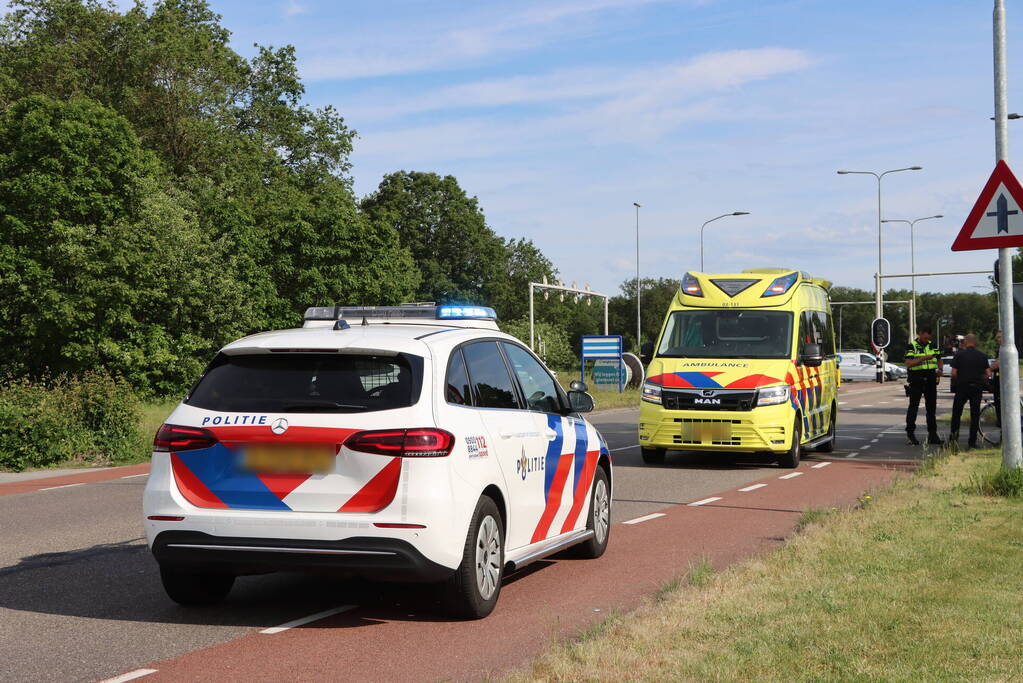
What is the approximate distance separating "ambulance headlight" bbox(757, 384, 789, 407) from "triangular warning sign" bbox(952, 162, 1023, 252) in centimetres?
493

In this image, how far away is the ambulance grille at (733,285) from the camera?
17.7m

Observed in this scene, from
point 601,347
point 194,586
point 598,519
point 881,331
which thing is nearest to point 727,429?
point 598,519

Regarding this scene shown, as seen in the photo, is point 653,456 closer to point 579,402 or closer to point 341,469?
point 579,402

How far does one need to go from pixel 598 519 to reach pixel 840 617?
117 inches

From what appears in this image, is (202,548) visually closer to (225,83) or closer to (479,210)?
(225,83)

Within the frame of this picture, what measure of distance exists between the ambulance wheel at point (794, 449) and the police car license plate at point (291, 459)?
11.4 metres

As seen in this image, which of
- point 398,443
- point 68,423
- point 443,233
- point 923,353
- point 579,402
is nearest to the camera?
point 398,443

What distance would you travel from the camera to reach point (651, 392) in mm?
16750

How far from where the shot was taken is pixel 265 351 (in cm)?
679

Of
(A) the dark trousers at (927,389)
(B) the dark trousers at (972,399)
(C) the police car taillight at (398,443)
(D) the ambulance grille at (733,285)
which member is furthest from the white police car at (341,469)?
(A) the dark trousers at (927,389)

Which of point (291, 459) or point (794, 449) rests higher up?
point (291, 459)

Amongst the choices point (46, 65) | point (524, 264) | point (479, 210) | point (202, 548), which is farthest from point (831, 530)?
point (524, 264)

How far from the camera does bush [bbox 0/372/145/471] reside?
59.7 ft

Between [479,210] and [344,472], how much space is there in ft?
229
